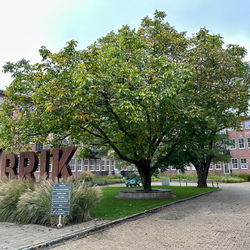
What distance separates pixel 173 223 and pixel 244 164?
39.6 m

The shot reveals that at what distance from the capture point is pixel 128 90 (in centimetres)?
924

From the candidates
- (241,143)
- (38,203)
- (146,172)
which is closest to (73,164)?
(146,172)

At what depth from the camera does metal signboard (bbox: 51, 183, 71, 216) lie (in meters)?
7.50

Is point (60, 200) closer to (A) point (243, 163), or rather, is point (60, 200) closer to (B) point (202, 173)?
(B) point (202, 173)

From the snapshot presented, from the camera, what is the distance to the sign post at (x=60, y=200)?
7.50m

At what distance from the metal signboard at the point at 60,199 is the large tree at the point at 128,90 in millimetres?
2753

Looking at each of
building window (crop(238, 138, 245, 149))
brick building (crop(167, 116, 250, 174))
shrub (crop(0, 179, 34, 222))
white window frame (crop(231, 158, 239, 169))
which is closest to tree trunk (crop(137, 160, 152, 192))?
shrub (crop(0, 179, 34, 222))

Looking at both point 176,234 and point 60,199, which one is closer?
point 176,234

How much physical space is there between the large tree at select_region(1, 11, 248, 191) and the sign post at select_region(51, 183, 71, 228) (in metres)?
2.76

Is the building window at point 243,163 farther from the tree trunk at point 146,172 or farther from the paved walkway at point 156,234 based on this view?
the paved walkway at point 156,234

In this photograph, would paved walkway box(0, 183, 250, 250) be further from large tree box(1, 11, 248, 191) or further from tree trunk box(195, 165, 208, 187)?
tree trunk box(195, 165, 208, 187)

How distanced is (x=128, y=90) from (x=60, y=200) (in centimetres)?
469

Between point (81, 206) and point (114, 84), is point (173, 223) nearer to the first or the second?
point (81, 206)

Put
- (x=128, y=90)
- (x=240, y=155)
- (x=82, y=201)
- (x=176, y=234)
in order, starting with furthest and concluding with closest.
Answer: (x=240, y=155) → (x=128, y=90) → (x=82, y=201) → (x=176, y=234)
